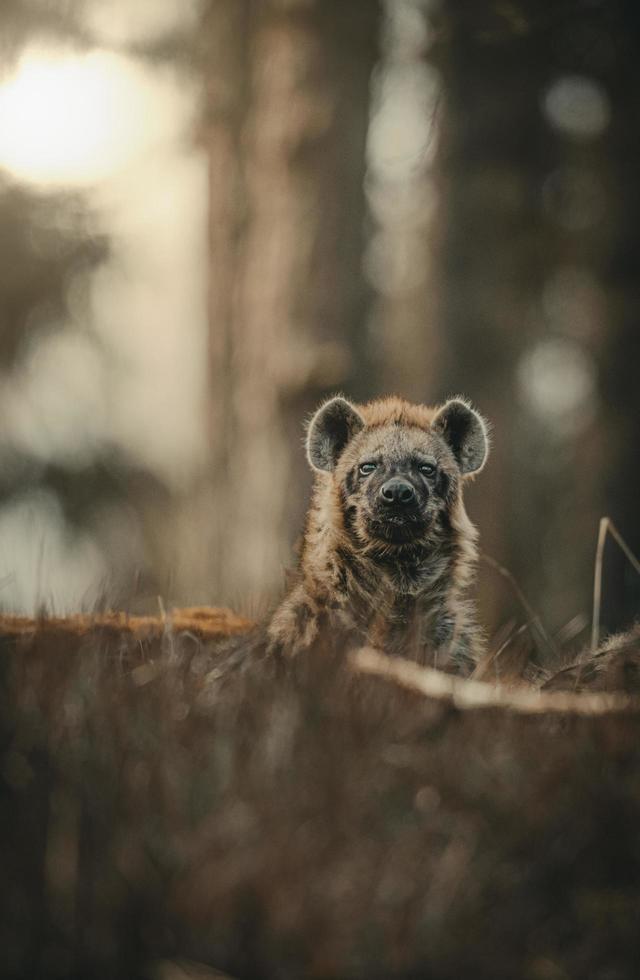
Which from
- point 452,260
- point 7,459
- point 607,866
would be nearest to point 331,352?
point 452,260

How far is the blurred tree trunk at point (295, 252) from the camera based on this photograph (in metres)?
5.46

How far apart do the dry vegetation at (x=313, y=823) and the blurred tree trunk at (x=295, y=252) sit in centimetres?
319

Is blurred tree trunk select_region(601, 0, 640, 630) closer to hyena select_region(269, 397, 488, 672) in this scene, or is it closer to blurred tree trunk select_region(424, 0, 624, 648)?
blurred tree trunk select_region(424, 0, 624, 648)

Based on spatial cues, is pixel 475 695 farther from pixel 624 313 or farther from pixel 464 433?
pixel 624 313

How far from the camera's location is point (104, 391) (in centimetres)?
699

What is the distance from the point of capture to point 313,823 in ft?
5.24

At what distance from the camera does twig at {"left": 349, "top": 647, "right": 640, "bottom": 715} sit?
213 cm

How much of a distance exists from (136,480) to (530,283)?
3573 millimetres

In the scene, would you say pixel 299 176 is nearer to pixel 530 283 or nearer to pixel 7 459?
pixel 530 283

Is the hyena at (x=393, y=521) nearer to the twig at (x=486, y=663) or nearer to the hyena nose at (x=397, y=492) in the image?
the hyena nose at (x=397, y=492)

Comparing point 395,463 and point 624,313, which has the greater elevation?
point 624,313

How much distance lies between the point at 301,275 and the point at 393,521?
243cm

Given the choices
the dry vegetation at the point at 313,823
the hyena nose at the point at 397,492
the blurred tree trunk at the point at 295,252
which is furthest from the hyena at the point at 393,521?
the blurred tree trunk at the point at 295,252

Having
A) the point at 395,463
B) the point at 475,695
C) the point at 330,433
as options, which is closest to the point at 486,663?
the point at 475,695
